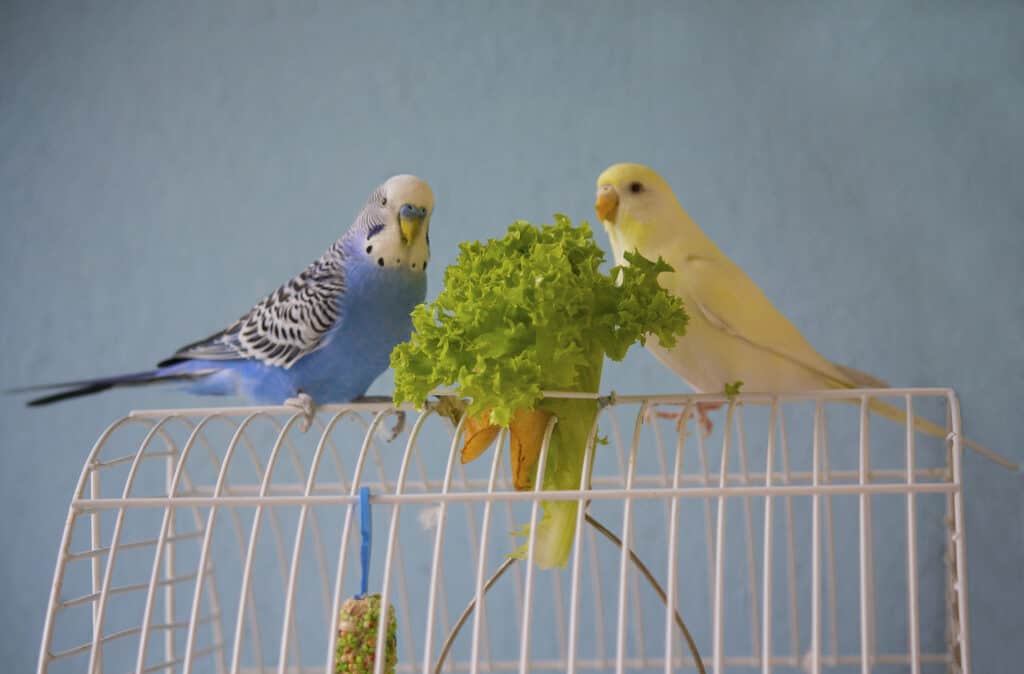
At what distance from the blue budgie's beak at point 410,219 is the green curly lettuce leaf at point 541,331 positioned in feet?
0.81

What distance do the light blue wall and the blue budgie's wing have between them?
681 mm

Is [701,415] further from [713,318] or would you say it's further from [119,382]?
[119,382]

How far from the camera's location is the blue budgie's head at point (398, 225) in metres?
Result: 1.46

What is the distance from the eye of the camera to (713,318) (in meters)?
1.40

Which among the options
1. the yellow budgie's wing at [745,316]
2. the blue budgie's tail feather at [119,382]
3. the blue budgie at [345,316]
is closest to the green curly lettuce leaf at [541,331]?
the yellow budgie's wing at [745,316]

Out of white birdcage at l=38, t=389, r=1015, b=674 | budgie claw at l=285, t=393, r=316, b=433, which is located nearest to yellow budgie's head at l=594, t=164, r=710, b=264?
white birdcage at l=38, t=389, r=1015, b=674

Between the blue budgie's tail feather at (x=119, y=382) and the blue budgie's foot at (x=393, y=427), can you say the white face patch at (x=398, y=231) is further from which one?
the blue budgie's tail feather at (x=119, y=382)

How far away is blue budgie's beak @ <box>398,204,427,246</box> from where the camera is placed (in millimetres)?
1462

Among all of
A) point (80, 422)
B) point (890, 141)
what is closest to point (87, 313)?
point (80, 422)

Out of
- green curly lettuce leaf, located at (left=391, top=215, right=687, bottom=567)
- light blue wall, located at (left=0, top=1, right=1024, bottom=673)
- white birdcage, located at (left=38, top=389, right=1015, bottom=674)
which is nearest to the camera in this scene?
green curly lettuce leaf, located at (left=391, top=215, right=687, bottom=567)

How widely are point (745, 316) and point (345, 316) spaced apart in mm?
656

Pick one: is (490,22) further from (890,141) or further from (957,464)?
(957,464)

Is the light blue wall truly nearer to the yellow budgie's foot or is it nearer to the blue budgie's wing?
the yellow budgie's foot

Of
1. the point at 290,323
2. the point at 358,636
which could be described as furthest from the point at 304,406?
the point at 358,636
